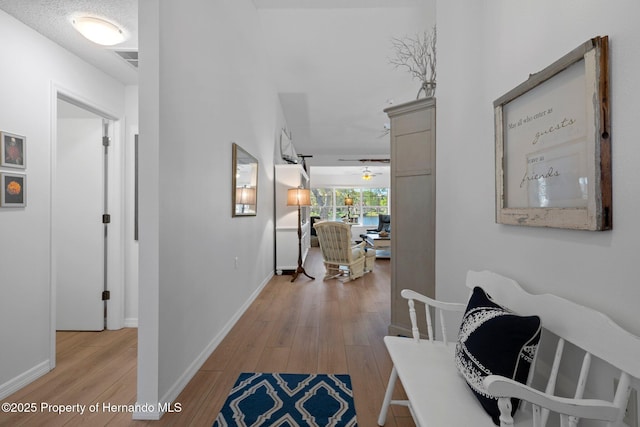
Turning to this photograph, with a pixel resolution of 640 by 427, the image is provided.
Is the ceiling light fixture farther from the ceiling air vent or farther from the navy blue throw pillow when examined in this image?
the navy blue throw pillow

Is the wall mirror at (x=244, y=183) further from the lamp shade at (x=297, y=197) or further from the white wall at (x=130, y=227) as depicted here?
the lamp shade at (x=297, y=197)

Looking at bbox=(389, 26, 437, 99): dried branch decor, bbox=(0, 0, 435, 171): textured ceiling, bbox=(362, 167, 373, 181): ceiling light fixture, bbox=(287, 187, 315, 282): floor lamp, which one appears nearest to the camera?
bbox=(0, 0, 435, 171): textured ceiling

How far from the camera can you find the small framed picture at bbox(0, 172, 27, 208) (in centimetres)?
185

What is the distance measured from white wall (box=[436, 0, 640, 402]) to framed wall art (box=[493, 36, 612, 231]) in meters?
0.03

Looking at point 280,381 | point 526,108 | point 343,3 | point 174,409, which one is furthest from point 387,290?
point 343,3

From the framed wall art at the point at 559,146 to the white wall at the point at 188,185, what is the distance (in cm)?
175

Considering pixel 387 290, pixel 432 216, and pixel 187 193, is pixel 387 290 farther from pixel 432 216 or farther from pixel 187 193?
pixel 187 193

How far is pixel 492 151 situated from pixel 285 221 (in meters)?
4.22

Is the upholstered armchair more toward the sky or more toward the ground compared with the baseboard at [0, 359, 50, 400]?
more toward the sky

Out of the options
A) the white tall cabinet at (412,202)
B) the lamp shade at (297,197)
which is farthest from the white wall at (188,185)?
the lamp shade at (297,197)

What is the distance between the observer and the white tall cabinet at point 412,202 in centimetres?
240

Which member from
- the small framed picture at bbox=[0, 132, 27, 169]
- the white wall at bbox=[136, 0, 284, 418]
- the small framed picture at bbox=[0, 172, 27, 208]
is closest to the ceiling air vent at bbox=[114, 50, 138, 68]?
the white wall at bbox=[136, 0, 284, 418]

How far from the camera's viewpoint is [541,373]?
1.19m

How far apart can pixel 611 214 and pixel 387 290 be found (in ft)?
11.8
